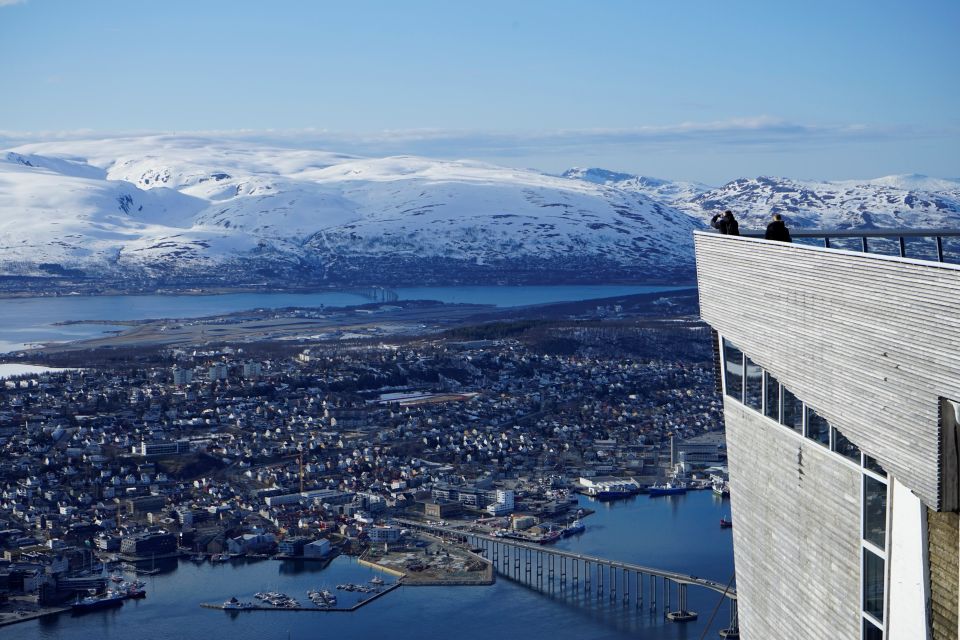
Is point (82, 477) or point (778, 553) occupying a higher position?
point (778, 553)

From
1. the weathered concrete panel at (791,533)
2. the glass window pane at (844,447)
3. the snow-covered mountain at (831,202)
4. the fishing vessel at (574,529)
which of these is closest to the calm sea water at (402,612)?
the fishing vessel at (574,529)

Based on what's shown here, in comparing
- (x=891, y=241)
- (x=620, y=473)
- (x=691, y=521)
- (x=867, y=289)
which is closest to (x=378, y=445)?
(x=620, y=473)

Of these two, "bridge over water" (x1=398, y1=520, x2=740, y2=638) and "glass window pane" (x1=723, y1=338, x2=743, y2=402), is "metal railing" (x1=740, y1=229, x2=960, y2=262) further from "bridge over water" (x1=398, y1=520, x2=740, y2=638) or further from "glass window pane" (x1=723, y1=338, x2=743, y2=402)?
"bridge over water" (x1=398, y1=520, x2=740, y2=638)

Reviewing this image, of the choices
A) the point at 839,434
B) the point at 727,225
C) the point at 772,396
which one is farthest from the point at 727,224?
the point at 839,434

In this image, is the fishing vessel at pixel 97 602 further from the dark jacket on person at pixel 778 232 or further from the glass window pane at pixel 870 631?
the glass window pane at pixel 870 631

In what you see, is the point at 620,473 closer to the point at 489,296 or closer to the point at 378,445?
the point at 378,445

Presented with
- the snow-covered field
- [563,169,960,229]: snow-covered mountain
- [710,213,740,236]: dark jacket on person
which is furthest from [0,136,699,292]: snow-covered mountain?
[710,213,740,236]: dark jacket on person
